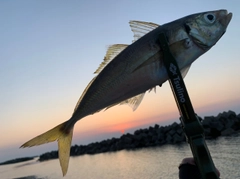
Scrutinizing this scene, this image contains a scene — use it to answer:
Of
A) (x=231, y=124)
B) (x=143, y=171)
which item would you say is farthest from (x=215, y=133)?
(x=143, y=171)

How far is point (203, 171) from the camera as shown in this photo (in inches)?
100

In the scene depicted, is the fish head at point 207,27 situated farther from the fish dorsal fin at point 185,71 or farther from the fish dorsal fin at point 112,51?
the fish dorsal fin at point 112,51

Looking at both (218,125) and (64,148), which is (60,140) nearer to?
(64,148)

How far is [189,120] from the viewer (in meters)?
2.64

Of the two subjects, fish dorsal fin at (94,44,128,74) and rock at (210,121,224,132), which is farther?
rock at (210,121,224,132)

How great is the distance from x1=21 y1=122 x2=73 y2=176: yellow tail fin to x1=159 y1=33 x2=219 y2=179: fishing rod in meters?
1.51

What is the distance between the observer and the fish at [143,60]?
9.47 feet

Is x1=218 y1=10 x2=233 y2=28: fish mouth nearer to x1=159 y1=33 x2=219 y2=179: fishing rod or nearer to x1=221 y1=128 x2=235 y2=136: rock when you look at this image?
x1=159 y1=33 x2=219 y2=179: fishing rod

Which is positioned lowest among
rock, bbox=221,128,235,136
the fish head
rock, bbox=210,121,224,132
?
the fish head

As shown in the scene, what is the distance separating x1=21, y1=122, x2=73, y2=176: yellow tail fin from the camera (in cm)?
306

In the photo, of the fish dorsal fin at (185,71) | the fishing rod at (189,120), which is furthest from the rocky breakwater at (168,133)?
the fishing rod at (189,120)

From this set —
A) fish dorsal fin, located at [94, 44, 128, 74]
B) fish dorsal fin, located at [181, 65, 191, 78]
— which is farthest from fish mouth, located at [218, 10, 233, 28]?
fish dorsal fin, located at [94, 44, 128, 74]

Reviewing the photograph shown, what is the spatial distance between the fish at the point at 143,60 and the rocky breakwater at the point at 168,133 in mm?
27712

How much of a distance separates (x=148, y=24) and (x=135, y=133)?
140 feet
